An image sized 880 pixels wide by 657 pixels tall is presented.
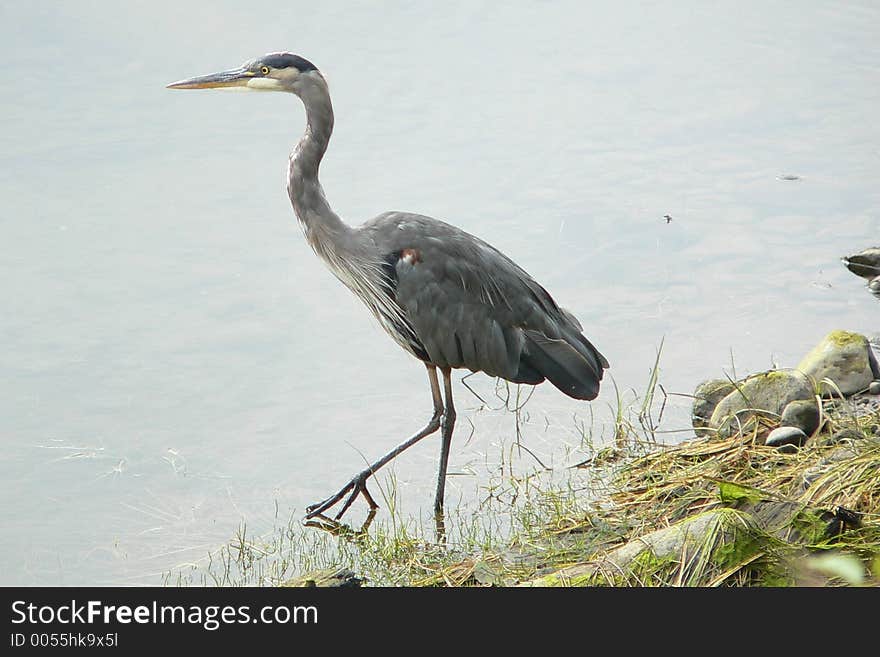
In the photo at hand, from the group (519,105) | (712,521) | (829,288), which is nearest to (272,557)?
(712,521)

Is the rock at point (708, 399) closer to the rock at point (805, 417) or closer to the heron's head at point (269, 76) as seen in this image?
the rock at point (805, 417)

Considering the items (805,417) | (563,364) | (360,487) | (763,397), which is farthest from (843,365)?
(360,487)

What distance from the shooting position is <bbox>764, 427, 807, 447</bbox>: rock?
6.00 meters

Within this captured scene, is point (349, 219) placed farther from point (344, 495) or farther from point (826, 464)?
point (826, 464)

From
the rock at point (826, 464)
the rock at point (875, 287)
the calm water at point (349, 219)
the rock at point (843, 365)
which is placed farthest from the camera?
the rock at point (875, 287)

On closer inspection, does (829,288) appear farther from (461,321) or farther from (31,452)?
(31,452)

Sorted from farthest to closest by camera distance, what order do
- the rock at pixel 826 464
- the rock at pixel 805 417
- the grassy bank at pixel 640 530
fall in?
1. the rock at pixel 805 417
2. the rock at pixel 826 464
3. the grassy bank at pixel 640 530

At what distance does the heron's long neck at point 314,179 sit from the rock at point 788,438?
7.32 ft

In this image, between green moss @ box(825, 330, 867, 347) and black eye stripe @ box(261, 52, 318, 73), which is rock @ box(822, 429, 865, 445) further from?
black eye stripe @ box(261, 52, 318, 73)

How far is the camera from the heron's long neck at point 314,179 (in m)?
6.36

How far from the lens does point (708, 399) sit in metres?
6.83

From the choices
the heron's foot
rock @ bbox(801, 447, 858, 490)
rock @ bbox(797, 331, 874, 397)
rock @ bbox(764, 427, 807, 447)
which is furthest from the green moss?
the heron's foot

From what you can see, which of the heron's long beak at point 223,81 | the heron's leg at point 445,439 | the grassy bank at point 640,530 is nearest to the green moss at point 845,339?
the grassy bank at point 640,530

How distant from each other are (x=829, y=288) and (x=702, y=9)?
6056 millimetres
